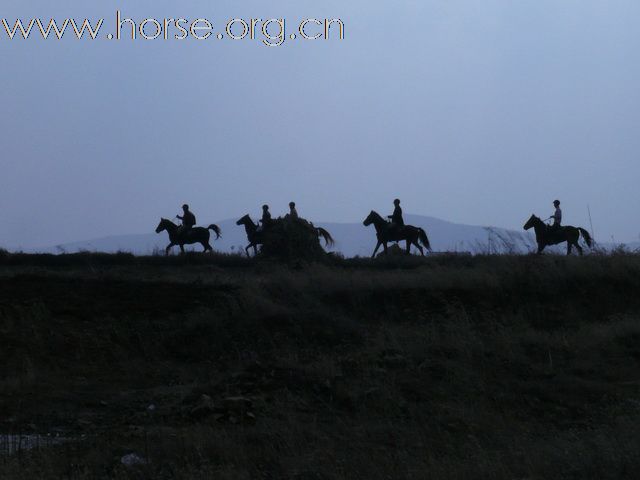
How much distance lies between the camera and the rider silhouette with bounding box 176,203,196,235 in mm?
33969

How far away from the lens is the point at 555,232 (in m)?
31.7

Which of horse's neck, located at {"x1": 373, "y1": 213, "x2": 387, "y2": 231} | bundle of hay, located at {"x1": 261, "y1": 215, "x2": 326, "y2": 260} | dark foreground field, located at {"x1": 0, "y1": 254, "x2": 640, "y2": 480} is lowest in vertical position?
dark foreground field, located at {"x1": 0, "y1": 254, "x2": 640, "y2": 480}

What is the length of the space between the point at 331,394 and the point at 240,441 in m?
2.65

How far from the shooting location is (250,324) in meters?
19.0

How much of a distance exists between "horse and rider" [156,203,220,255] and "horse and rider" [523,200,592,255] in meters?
9.94

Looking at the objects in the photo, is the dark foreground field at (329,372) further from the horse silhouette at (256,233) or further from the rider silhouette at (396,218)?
the rider silhouette at (396,218)

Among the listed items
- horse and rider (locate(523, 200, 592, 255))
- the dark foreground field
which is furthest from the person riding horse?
the dark foreground field

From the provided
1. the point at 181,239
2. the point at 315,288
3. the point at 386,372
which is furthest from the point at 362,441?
the point at 181,239

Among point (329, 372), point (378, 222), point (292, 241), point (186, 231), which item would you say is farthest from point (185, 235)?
point (329, 372)

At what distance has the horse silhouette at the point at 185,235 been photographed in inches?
1334

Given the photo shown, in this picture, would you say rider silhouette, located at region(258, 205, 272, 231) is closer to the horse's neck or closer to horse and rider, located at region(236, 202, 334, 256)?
horse and rider, located at region(236, 202, 334, 256)

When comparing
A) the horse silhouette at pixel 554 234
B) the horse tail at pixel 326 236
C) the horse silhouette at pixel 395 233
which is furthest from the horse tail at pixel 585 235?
the horse tail at pixel 326 236

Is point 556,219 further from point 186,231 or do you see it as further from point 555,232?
point 186,231

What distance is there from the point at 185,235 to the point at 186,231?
5.2 inches
